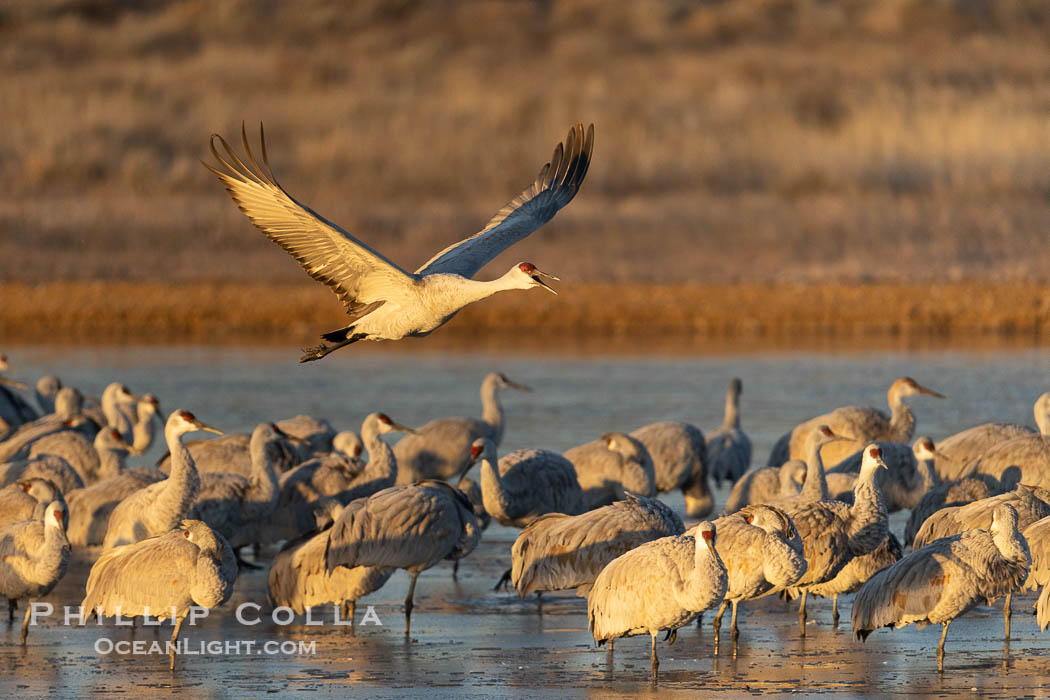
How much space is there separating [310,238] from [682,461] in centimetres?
538

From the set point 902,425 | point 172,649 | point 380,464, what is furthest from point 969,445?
point 172,649

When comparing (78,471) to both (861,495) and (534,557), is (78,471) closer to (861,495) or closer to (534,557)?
(534,557)

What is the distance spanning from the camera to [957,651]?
31.5 feet

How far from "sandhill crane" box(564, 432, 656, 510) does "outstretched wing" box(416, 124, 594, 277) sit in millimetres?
2056

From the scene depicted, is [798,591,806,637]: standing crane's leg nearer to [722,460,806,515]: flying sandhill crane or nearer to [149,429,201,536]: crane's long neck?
[722,460,806,515]: flying sandhill crane

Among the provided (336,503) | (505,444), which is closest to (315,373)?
(505,444)

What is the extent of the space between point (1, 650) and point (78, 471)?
16.2ft

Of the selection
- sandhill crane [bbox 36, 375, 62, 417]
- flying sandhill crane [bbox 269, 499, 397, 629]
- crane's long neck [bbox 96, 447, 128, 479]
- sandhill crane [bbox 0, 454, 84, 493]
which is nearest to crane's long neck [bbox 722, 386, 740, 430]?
crane's long neck [bbox 96, 447, 128, 479]

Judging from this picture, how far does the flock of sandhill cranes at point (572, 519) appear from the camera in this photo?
30.6 ft

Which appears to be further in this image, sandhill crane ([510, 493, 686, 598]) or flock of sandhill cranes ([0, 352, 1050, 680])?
sandhill crane ([510, 493, 686, 598])

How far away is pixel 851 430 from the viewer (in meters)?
15.2

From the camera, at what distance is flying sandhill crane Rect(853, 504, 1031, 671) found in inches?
362

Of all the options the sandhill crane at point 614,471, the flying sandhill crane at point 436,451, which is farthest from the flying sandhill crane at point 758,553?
the flying sandhill crane at point 436,451

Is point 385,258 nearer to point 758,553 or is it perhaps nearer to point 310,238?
point 310,238
